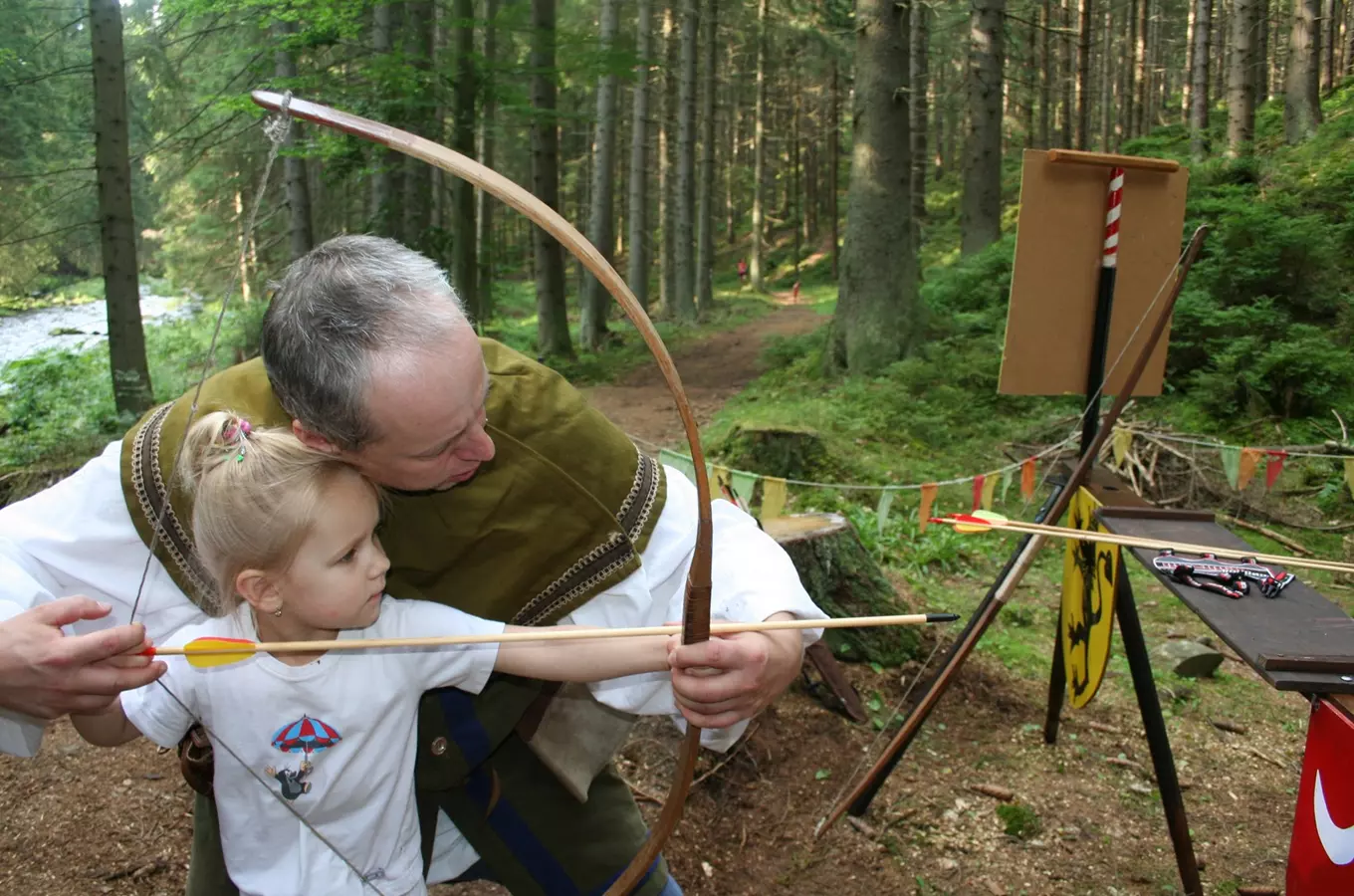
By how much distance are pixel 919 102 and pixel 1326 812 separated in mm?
21217

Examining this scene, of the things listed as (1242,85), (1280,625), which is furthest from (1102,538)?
(1242,85)

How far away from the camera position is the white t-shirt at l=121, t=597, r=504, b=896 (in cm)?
148

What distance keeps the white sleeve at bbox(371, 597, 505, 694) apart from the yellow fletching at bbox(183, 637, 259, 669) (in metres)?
0.20

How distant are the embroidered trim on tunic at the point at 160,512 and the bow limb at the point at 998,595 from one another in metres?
1.94

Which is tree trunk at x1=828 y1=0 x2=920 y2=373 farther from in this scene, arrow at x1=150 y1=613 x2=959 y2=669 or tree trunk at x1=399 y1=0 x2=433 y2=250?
arrow at x1=150 y1=613 x2=959 y2=669

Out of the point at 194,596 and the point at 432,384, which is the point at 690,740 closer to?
the point at 432,384

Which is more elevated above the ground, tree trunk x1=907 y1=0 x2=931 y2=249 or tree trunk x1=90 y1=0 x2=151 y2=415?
tree trunk x1=907 y1=0 x2=931 y2=249

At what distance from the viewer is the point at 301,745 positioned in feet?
4.86

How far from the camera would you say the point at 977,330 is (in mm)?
9750

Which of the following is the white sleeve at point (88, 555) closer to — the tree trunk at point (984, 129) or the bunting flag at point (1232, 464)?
the bunting flag at point (1232, 464)

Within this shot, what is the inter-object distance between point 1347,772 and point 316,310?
182cm

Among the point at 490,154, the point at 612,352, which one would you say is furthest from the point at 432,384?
the point at 490,154

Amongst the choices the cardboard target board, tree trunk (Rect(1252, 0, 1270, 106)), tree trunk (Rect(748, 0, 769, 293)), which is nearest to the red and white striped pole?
the cardboard target board

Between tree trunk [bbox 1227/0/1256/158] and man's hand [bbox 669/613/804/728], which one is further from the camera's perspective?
tree trunk [bbox 1227/0/1256/158]
